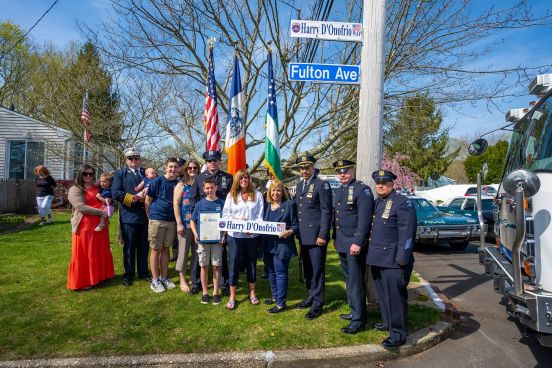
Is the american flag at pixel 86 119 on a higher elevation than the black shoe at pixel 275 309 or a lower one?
higher

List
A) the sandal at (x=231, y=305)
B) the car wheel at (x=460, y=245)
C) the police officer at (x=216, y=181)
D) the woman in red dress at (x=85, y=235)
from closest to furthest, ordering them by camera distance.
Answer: the sandal at (x=231, y=305), the woman in red dress at (x=85, y=235), the police officer at (x=216, y=181), the car wheel at (x=460, y=245)

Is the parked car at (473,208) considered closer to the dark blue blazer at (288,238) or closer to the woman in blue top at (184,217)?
the dark blue blazer at (288,238)

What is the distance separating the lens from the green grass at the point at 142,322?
415cm

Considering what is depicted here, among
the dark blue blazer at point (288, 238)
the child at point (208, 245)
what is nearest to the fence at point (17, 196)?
the child at point (208, 245)

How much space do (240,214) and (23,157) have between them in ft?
61.6

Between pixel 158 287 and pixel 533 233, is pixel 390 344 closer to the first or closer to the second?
pixel 533 233

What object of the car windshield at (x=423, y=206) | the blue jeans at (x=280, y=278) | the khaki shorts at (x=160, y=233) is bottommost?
the blue jeans at (x=280, y=278)

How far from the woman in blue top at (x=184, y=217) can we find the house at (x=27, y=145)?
1428cm

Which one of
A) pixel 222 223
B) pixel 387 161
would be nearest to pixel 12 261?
pixel 222 223

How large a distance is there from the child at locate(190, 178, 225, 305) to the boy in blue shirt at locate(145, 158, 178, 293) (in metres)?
0.62

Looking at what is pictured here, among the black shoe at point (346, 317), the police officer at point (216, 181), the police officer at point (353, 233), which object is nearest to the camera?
the police officer at point (353, 233)

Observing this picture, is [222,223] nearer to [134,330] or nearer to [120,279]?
[134,330]

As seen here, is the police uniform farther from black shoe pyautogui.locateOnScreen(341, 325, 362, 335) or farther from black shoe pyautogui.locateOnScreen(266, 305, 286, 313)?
black shoe pyautogui.locateOnScreen(341, 325, 362, 335)

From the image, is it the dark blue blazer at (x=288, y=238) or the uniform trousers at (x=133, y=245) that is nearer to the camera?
the dark blue blazer at (x=288, y=238)
